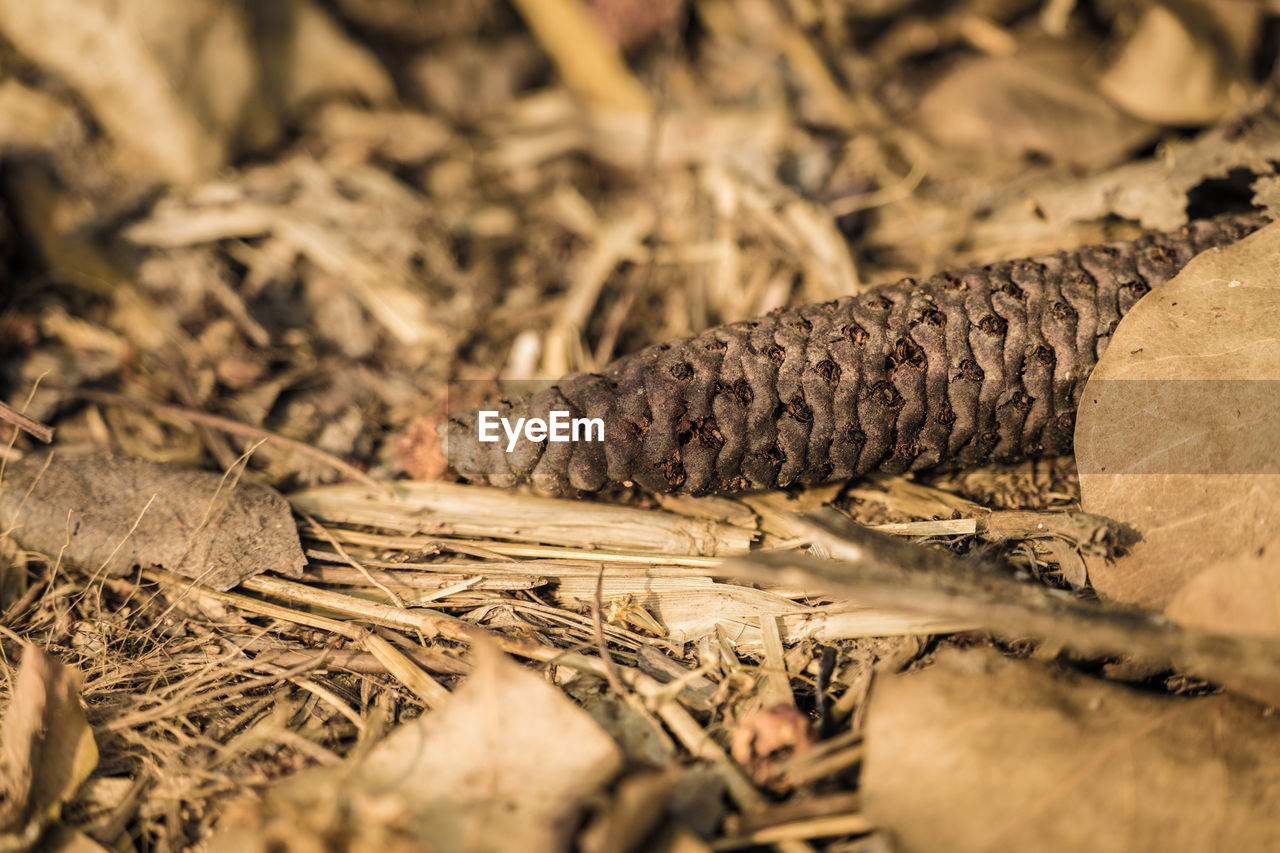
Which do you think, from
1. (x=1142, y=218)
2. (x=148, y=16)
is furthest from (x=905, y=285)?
(x=148, y=16)

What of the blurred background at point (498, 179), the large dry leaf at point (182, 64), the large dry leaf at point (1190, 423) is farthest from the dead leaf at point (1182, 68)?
the large dry leaf at point (182, 64)

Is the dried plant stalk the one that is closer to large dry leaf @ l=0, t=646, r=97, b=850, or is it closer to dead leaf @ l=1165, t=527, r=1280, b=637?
dead leaf @ l=1165, t=527, r=1280, b=637

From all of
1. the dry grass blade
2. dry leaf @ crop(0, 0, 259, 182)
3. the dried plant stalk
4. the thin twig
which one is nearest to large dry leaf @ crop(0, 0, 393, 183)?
dry leaf @ crop(0, 0, 259, 182)

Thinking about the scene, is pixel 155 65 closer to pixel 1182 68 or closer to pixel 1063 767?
pixel 1063 767

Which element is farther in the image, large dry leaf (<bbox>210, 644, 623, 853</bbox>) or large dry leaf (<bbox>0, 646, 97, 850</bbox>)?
large dry leaf (<bbox>0, 646, 97, 850</bbox>)

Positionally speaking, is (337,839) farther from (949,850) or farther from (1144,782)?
(1144,782)

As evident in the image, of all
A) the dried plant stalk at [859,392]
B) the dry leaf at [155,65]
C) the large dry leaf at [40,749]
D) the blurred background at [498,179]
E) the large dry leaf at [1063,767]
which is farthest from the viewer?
the dry leaf at [155,65]

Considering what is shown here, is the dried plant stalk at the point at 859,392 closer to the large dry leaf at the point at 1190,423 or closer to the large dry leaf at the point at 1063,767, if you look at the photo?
the large dry leaf at the point at 1190,423
